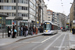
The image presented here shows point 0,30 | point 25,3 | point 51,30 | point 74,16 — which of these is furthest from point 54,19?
point 0,30

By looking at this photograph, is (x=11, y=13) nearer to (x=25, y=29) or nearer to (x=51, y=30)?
(x=51, y=30)

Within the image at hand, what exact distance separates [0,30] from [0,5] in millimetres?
43235

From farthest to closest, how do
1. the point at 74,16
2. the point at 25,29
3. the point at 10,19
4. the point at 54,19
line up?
the point at 54,19
the point at 74,16
the point at 10,19
the point at 25,29

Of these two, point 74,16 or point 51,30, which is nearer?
point 51,30

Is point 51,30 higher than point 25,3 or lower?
lower

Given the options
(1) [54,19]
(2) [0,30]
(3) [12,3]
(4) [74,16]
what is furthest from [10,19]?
(1) [54,19]

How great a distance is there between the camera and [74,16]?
10762cm

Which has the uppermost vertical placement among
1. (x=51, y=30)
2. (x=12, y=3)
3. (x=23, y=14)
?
(x=12, y=3)

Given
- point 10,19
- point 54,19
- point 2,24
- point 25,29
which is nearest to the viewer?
point 2,24

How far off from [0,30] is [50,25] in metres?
17.9

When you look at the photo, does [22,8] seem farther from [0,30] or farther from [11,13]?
[0,30]

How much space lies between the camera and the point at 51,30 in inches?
1443

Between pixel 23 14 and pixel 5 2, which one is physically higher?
pixel 5 2

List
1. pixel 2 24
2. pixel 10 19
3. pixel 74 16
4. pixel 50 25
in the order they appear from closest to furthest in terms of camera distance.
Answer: pixel 2 24 → pixel 50 25 → pixel 10 19 → pixel 74 16
